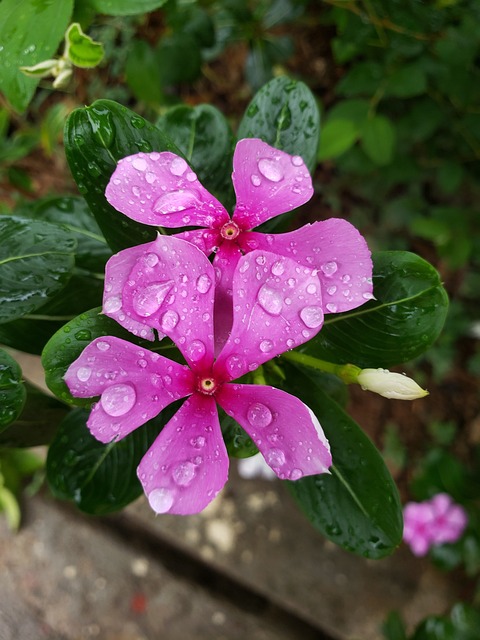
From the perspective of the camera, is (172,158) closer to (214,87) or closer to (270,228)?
(270,228)

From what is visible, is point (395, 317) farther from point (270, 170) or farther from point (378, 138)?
point (378, 138)

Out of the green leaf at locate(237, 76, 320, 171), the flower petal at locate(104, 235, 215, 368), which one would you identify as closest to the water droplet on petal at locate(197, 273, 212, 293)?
the flower petal at locate(104, 235, 215, 368)

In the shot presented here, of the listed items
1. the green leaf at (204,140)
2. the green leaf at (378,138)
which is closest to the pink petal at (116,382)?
the green leaf at (204,140)

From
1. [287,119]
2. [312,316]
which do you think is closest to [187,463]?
[312,316]

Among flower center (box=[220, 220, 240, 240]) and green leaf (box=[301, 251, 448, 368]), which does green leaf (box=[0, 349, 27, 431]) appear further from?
green leaf (box=[301, 251, 448, 368])

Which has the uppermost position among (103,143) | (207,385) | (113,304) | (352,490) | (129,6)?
(129,6)

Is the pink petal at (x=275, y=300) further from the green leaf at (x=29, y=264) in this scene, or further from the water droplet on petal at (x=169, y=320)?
the green leaf at (x=29, y=264)
